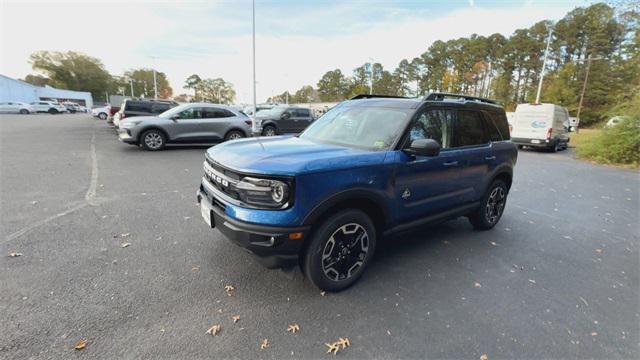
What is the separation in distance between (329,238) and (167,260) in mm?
1909

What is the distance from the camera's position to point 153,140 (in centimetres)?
1039

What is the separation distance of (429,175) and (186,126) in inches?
381

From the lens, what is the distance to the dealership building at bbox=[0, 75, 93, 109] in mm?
49409

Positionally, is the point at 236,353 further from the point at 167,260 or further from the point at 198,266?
the point at 167,260

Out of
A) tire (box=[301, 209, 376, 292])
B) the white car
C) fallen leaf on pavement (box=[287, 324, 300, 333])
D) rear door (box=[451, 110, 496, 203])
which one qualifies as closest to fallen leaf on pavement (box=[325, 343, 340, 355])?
fallen leaf on pavement (box=[287, 324, 300, 333])

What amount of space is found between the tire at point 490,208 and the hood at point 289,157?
7.94 feet

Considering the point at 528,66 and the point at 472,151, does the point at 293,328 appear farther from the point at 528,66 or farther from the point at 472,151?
the point at 528,66

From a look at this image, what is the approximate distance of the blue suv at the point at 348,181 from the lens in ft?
8.18

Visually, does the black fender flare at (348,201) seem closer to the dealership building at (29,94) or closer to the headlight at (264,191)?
the headlight at (264,191)

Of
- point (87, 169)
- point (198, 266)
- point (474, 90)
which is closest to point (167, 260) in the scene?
point (198, 266)

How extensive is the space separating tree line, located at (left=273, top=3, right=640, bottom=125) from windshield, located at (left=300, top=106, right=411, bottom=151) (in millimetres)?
31638

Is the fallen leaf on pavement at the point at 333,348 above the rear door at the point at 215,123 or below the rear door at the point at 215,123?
below

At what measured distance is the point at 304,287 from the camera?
9.83 feet

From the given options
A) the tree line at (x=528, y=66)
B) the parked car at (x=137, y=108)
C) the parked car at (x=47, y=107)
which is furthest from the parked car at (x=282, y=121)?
the parked car at (x=47, y=107)
